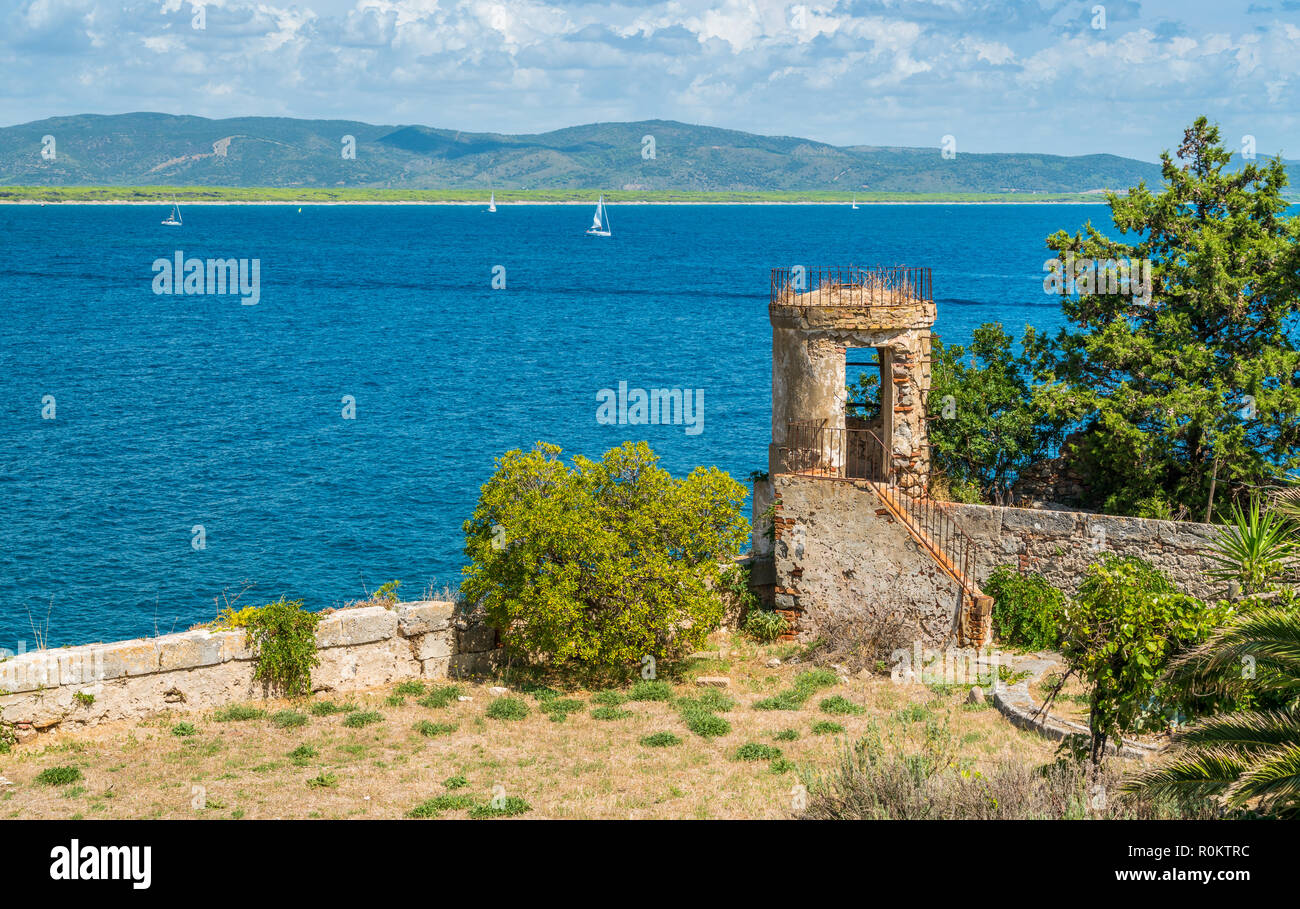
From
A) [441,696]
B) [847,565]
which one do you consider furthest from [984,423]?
[441,696]

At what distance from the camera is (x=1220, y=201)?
25141mm

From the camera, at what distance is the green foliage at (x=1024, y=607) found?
21.8 metres

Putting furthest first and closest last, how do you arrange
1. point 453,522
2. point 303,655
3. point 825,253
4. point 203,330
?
point 825,253 < point 203,330 < point 453,522 < point 303,655

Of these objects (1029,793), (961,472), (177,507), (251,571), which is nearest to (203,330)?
(177,507)

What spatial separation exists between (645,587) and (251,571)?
18.7 m

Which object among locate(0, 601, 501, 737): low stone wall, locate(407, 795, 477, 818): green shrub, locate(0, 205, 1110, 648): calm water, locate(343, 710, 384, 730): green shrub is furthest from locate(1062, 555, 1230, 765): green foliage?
locate(0, 205, 1110, 648): calm water

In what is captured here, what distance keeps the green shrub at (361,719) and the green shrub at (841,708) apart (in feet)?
23.3

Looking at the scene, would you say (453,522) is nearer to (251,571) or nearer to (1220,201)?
(251,571)

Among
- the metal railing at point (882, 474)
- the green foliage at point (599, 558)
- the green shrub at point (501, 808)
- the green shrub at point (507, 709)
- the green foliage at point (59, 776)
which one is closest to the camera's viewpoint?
the green shrub at point (501, 808)

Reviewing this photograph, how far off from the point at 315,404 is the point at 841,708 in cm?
4681

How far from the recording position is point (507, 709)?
1981 centimetres

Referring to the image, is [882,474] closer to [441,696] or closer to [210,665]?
[441,696]

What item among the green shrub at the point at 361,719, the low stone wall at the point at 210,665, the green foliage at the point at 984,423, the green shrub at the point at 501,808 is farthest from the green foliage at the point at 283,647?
the green foliage at the point at 984,423

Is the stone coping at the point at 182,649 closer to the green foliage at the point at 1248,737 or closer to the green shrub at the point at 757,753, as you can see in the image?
the green shrub at the point at 757,753
